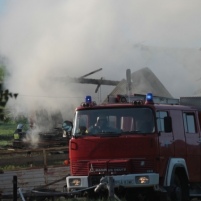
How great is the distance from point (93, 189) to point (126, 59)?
2482 centimetres

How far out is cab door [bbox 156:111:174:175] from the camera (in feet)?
41.5

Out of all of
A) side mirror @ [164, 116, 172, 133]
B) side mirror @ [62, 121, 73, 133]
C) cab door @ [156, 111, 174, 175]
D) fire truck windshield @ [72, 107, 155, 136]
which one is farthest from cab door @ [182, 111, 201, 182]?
side mirror @ [62, 121, 73, 133]

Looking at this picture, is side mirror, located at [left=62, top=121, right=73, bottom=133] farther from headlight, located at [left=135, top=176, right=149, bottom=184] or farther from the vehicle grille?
headlight, located at [left=135, top=176, right=149, bottom=184]

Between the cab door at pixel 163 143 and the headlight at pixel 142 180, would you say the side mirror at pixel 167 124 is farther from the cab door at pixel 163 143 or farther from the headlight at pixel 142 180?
the headlight at pixel 142 180

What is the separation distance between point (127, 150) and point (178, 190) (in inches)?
57.0

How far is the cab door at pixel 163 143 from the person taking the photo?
12.7 meters

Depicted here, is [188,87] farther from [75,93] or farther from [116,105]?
[116,105]

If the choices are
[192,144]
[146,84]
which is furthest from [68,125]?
[146,84]

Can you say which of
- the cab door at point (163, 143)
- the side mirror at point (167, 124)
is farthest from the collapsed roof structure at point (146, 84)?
the side mirror at point (167, 124)

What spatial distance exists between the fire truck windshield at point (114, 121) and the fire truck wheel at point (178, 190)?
4.34 ft

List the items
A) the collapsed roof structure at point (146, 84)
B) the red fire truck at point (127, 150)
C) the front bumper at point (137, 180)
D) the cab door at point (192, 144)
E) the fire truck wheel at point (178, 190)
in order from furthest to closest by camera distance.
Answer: the collapsed roof structure at point (146, 84) → the cab door at point (192, 144) → the fire truck wheel at point (178, 190) → the red fire truck at point (127, 150) → the front bumper at point (137, 180)

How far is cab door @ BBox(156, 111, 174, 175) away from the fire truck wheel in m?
0.54

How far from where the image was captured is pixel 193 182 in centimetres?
1408

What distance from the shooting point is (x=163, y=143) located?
42.0ft
